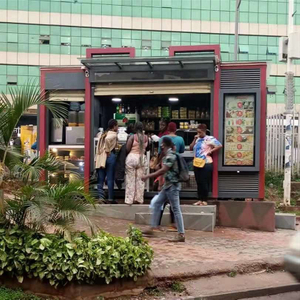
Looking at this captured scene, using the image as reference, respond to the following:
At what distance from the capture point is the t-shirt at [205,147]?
8.99 metres

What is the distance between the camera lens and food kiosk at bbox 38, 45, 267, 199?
30.2 feet

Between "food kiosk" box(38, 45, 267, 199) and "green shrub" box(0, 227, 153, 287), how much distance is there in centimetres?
465

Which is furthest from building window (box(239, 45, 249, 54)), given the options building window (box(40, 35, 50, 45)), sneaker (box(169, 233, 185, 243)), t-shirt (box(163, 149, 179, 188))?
sneaker (box(169, 233, 185, 243))

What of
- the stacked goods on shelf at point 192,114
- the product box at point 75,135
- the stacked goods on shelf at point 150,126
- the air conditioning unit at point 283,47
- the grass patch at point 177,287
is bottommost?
the grass patch at point 177,287

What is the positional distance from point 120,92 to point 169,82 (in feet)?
3.75

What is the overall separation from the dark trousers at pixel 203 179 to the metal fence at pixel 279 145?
4625 millimetres

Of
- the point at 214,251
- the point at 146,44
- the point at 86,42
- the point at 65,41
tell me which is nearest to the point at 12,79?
the point at 65,41

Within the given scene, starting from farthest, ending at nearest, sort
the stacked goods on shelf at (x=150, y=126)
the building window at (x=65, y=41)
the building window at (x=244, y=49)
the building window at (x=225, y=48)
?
the building window at (x=244, y=49), the building window at (x=225, y=48), the building window at (x=65, y=41), the stacked goods on shelf at (x=150, y=126)

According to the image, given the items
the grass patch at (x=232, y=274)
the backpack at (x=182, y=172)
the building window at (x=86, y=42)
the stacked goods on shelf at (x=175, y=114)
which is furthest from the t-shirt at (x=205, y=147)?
the building window at (x=86, y=42)

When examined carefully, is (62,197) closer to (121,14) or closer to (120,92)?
(120,92)

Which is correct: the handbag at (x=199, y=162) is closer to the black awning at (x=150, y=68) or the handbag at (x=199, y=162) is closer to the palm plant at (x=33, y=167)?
the black awning at (x=150, y=68)

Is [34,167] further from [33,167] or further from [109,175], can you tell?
[109,175]

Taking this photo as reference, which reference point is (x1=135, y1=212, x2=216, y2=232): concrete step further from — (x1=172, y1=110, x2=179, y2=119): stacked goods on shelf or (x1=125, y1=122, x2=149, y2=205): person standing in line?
(x1=172, y1=110, x2=179, y2=119): stacked goods on shelf

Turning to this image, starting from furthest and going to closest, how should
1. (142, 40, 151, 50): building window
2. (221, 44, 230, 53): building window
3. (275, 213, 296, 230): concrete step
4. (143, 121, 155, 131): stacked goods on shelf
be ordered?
(142, 40, 151, 50): building window
(221, 44, 230, 53): building window
(143, 121, 155, 131): stacked goods on shelf
(275, 213, 296, 230): concrete step
